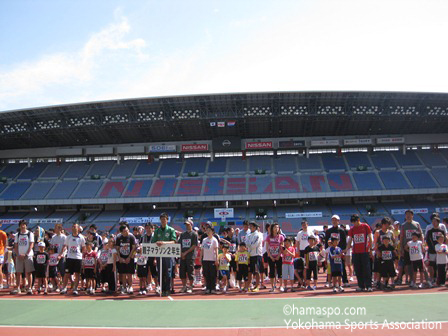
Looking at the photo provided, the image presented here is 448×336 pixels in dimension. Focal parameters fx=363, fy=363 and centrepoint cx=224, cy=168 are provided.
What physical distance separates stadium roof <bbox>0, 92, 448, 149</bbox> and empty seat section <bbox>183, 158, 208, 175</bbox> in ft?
9.70

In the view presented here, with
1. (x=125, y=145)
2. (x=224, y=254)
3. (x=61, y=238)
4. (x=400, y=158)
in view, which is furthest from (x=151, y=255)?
(x=400, y=158)

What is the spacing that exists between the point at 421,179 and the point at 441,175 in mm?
2460

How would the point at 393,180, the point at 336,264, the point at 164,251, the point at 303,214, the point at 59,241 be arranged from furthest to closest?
the point at 393,180, the point at 303,214, the point at 59,241, the point at 164,251, the point at 336,264

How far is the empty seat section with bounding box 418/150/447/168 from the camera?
41812 millimetres

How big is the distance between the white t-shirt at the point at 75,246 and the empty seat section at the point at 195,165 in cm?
3248

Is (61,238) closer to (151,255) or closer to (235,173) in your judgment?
(151,255)

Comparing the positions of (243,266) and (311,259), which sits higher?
(311,259)

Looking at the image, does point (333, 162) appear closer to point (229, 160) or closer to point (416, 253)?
point (229, 160)

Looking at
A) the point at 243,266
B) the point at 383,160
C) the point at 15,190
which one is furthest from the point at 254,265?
the point at 15,190

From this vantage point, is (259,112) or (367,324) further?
(259,112)

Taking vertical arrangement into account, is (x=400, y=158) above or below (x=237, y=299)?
above

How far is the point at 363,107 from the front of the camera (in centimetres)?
3838

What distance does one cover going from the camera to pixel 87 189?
42.5m

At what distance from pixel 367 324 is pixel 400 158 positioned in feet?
137
